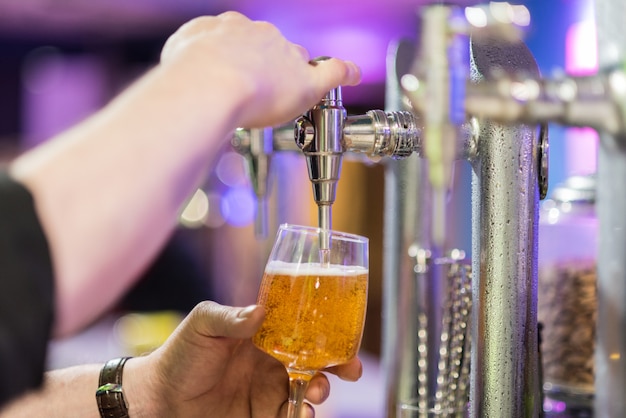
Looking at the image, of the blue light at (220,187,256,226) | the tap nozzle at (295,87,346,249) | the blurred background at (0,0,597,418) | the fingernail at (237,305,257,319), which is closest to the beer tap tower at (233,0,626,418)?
the tap nozzle at (295,87,346,249)

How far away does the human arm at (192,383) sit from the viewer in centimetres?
97

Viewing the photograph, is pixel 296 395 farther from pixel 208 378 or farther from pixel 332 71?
pixel 332 71

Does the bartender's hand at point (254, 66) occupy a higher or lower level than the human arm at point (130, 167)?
higher

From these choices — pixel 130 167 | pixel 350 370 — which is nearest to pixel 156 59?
pixel 350 370

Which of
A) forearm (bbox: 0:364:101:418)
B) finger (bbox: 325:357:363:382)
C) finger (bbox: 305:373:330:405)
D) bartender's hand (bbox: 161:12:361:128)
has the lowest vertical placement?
forearm (bbox: 0:364:101:418)

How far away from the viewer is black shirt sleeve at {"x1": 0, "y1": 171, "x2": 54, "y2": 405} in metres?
0.55

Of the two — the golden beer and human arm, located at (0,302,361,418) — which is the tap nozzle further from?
human arm, located at (0,302,361,418)

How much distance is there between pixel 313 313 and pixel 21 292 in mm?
350

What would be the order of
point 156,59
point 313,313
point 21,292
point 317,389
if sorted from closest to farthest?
point 21,292, point 313,313, point 317,389, point 156,59

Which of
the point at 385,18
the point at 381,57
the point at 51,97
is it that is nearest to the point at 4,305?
the point at 385,18

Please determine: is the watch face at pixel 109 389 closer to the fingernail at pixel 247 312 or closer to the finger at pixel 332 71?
the fingernail at pixel 247 312

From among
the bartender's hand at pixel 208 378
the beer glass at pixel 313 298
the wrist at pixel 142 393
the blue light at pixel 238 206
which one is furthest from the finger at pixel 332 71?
the blue light at pixel 238 206

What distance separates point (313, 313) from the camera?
0.84 m

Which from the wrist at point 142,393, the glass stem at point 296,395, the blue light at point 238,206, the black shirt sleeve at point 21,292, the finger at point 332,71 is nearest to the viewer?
the black shirt sleeve at point 21,292
